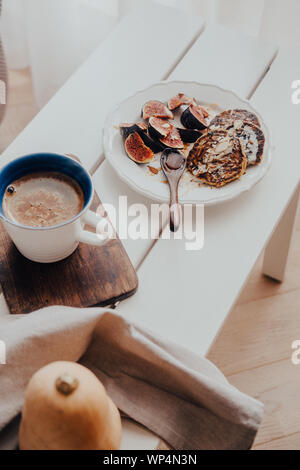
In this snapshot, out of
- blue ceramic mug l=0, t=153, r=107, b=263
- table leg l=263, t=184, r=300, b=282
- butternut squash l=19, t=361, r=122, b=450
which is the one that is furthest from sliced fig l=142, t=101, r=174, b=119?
butternut squash l=19, t=361, r=122, b=450

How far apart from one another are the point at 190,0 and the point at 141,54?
2.33ft

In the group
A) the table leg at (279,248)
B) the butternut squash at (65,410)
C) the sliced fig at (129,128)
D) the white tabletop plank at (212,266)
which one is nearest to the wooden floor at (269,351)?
the table leg at (279,248)

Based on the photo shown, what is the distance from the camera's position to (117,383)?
2.56ft

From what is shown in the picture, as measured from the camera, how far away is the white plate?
1.00 metres

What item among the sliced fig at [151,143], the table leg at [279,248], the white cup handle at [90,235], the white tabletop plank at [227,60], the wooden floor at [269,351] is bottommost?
the wooden floor at [269,351]

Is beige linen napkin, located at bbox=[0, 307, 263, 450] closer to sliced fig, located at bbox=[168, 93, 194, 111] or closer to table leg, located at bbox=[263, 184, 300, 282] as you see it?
sliced fig, located at bbox=[168, 93, 194, 111]

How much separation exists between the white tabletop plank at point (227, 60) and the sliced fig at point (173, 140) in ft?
0.78

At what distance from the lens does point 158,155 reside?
1062 millimetres

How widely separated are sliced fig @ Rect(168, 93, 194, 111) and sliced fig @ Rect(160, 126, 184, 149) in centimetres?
7

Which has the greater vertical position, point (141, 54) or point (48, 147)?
point (141, 54)

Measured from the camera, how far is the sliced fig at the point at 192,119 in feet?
3.56

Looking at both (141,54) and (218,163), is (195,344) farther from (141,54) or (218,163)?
(141,54)

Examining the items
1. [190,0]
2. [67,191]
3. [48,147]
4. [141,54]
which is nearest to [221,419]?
[67,191]

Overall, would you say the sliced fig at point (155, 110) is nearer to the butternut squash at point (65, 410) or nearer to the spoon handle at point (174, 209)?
the spoon handle at point (174, 209)
